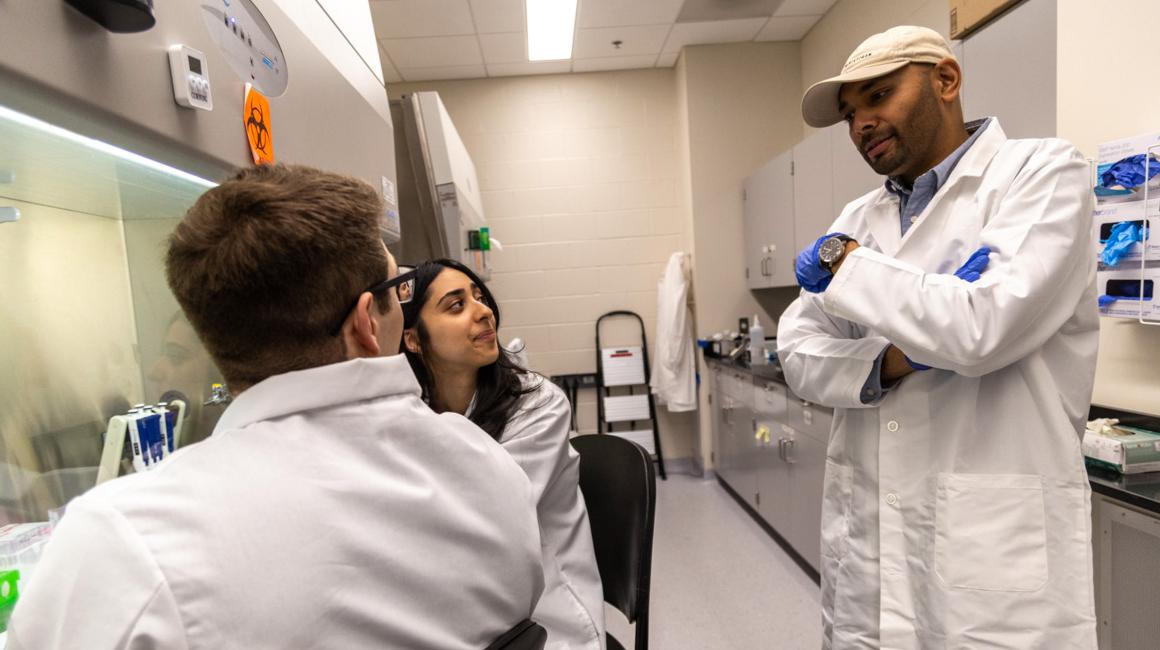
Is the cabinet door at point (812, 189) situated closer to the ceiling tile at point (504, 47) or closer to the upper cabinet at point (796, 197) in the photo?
the upper cabinet at point (796, 197)

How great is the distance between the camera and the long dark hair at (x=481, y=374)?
1414 mm

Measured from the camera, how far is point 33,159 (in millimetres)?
566

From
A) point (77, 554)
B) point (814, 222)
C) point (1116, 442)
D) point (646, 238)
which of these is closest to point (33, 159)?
point (77, 554)

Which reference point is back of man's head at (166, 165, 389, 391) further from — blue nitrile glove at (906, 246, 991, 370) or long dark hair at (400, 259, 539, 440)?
blue nitrile glove at (906, 246, 991, 370)

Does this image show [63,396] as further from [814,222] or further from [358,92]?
[814,222]

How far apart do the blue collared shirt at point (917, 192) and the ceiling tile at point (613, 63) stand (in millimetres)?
2996

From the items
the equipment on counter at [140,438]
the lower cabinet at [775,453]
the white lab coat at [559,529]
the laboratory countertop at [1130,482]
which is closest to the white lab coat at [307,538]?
the equipment on counter at [140,438]

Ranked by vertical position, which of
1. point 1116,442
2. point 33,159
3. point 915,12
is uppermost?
point 915,12

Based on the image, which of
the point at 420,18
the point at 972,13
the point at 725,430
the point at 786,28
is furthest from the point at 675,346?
the point at 420,18

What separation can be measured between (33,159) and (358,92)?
60 cm

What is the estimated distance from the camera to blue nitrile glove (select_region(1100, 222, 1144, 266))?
1.41 meters

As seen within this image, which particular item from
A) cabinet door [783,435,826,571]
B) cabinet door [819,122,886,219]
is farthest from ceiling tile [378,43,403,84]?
cabinet door [783,435,826,571]

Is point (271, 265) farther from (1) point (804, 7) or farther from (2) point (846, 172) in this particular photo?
(1) point (804, 7)

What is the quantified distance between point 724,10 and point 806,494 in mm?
2676
